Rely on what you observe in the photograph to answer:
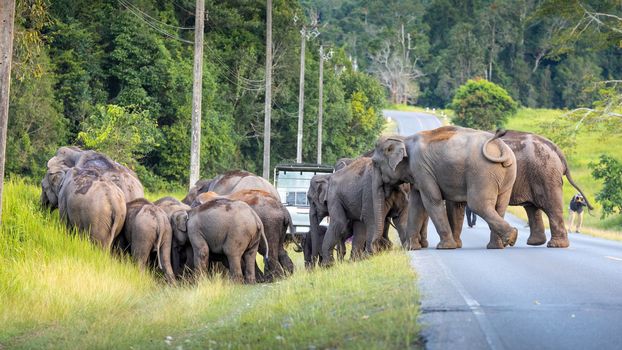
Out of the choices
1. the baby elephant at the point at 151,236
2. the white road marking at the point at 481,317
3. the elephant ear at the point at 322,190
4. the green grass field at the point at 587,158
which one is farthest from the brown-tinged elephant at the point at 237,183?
the green grass field at the point at 587,158

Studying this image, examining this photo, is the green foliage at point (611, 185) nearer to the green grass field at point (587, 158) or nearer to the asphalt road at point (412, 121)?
the green grass field at point (587, 158)

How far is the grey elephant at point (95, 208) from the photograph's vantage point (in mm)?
21688

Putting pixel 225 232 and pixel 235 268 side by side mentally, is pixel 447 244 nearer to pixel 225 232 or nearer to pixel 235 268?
pixel 235 268

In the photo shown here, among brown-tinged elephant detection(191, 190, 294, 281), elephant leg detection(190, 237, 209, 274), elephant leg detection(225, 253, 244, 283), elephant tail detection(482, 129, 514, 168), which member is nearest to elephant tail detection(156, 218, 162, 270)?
elephant leg detection(190, 237, 209, 274)

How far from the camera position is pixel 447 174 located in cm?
2094

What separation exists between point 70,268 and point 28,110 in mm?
24896

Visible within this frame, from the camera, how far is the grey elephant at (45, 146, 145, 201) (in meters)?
24.0

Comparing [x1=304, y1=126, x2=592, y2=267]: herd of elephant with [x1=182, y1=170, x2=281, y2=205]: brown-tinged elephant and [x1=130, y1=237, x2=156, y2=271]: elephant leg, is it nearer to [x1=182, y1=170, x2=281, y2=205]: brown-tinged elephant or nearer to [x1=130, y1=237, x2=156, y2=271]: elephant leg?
[x1=182, y1=170, x2=281, y2=205]: brown-tinged elephant

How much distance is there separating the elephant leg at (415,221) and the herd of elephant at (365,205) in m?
0.02

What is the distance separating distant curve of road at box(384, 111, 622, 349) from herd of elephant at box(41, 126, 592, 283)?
3.37m

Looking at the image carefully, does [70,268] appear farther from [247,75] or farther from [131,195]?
[247,75]

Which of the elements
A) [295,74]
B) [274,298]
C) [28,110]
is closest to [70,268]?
[274,298]

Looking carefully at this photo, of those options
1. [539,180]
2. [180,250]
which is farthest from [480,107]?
[180,250]

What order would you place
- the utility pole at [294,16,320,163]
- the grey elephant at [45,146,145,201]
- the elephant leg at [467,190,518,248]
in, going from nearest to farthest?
the elephant leg at [467,190,518,248] < the grey elephant at [45,146,145,201] < the utility pole at [294,16,320,163]
